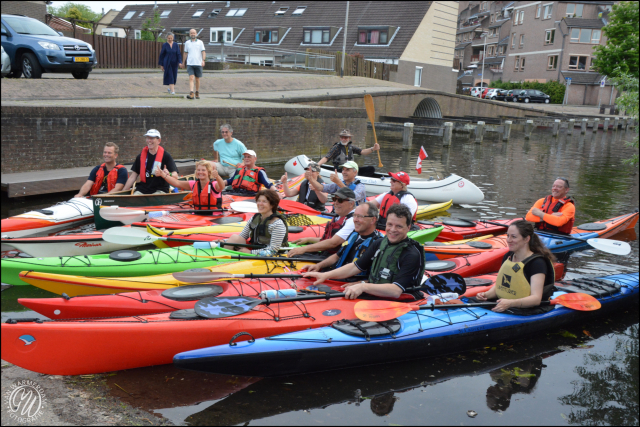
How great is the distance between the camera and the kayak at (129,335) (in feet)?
13.3

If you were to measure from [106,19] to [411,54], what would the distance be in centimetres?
4413

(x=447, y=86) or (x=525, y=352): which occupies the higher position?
(x=447, y=86)

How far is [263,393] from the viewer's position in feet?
14.3

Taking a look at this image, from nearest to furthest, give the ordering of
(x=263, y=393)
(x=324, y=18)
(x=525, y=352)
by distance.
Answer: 1. (x=263, y=393)
2. (x=525, y=352)
3. (x=324, y=18)

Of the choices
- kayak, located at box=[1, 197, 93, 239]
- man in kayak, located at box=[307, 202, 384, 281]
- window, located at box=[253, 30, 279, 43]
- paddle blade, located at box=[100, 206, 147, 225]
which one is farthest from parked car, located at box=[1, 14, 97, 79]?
window, located at box=[253, 30, 279, 43]

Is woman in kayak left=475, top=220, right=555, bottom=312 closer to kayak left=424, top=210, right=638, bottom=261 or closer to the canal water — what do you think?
the canal water

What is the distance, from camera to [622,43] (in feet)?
51.1

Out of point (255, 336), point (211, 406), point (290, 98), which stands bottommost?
point (211, 406)

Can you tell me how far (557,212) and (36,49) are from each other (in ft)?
38.3

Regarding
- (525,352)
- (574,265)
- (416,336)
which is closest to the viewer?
(416,336)

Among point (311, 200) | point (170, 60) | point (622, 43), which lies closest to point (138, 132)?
point (170, 60)

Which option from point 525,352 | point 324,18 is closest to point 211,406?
point 525,352

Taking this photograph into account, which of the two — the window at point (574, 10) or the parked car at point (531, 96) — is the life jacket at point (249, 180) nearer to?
the parked car at point (531, 96)

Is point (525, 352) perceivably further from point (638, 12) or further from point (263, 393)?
point (638, 12)
